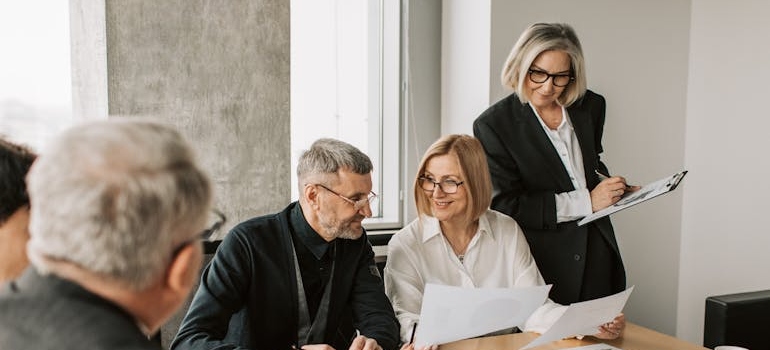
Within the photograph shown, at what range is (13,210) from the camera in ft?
3.77

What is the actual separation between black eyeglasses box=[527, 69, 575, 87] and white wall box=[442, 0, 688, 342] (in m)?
0.60

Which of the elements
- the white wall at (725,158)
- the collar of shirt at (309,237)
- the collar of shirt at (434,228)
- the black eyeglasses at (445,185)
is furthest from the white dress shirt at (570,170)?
the white wall at (725,158)

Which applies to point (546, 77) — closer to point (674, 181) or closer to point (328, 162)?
point (674, 181)

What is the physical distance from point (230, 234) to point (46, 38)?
51.1 inches

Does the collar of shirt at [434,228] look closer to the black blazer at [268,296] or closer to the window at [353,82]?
the black blazer at [268,296]

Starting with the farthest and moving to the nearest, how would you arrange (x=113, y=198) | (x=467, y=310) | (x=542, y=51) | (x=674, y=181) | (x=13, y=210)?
(x=542, y=51)
(x=674, y=181)
(x=467, y=310)
(x=13, y=210)
(x=113, y=198)

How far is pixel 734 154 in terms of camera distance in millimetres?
3424

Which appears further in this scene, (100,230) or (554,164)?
Answer: (554,164)

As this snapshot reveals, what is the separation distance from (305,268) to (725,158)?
8.28ft

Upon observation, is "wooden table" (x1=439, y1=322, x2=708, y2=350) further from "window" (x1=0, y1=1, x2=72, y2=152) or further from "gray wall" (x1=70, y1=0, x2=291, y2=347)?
"window" (x1=0, y1=1, x2=72, y2=152)

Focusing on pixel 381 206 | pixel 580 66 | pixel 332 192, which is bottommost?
pixel 381 206

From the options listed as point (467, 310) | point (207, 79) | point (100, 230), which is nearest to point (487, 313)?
point (467, 310)

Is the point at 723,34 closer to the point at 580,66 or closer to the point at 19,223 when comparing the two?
the point at 580,66

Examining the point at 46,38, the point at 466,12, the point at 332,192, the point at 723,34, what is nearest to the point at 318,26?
the point at 466,12
